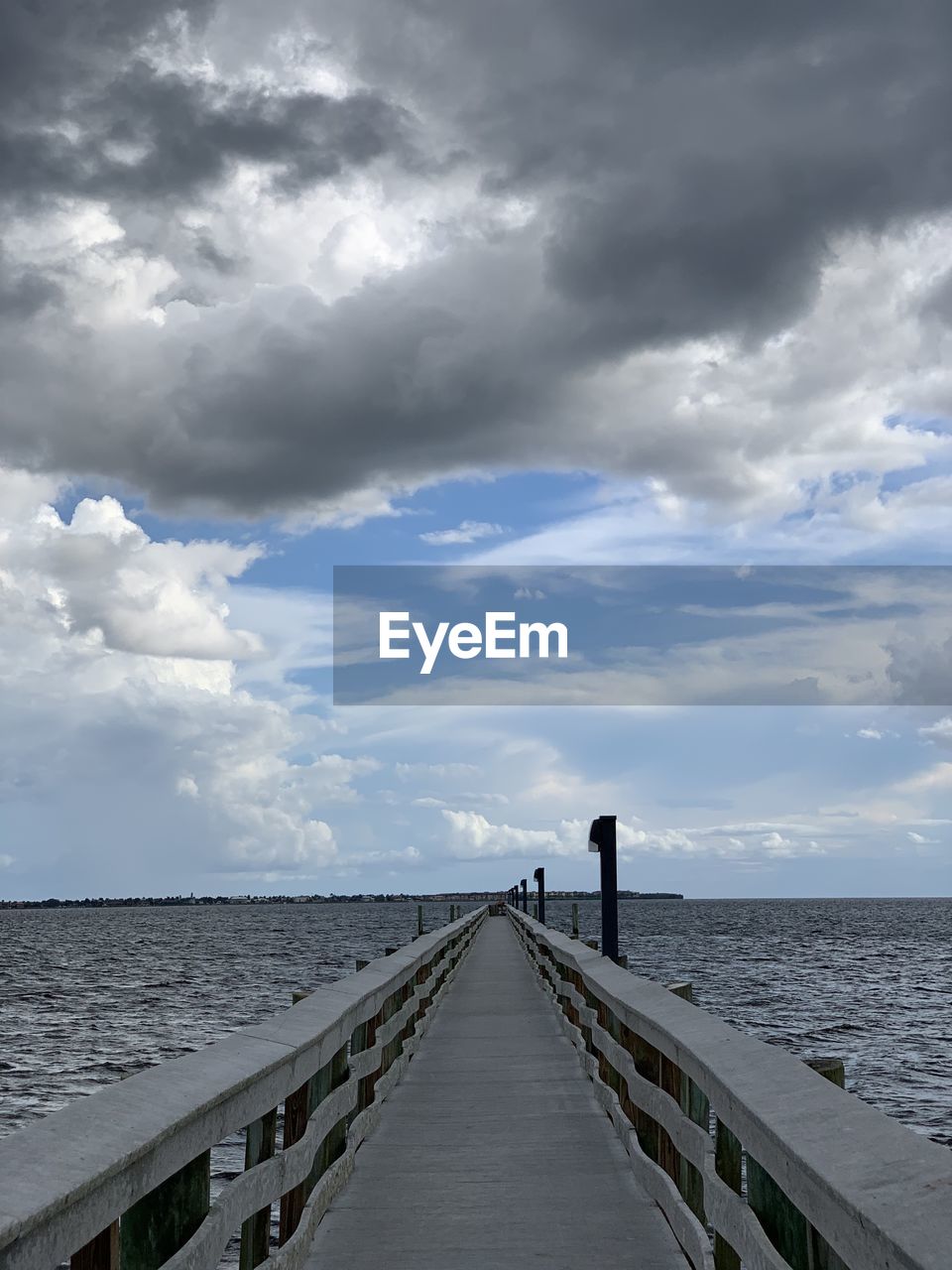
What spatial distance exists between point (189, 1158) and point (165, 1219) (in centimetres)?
17

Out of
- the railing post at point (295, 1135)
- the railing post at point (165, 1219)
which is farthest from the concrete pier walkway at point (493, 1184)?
the railing post at point (165, 1219)

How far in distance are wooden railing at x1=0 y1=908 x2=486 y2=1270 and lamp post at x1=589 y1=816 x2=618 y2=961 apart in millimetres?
8028

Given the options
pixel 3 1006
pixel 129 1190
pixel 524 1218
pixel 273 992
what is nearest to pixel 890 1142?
pixel 129 1190

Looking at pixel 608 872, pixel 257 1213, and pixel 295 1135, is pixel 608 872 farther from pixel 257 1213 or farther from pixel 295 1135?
pixel 257 1213

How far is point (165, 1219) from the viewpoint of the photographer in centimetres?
329

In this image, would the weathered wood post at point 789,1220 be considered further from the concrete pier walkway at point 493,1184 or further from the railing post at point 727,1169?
the concrete pier walkway at point 493,1184

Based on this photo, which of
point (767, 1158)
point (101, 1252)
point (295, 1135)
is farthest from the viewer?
point (295, 1135)

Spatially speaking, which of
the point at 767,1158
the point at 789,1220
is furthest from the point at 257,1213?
the point at 767,1158

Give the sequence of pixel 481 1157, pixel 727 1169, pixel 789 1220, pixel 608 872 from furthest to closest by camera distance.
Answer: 1. pixel 608 872
2. pixel 481 1157
3. pixel 727 1169
4. pixel 789 1220

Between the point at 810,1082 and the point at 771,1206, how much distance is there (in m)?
0.39

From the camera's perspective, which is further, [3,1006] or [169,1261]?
[3,1006]

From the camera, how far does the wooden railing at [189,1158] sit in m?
2.45

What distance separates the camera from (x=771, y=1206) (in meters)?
3.41

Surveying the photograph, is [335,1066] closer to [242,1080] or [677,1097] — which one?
[677,1097]
